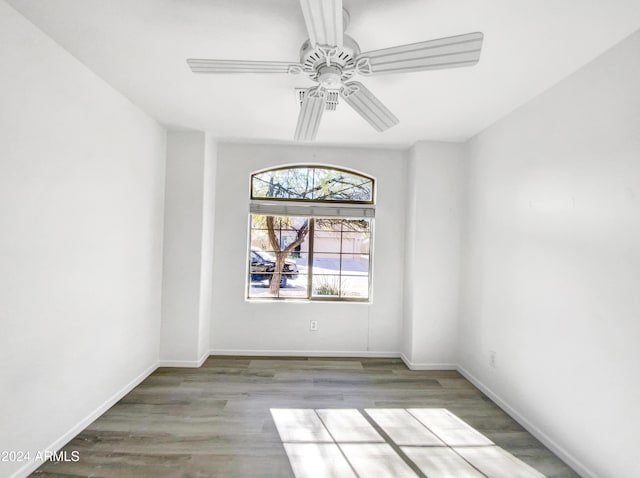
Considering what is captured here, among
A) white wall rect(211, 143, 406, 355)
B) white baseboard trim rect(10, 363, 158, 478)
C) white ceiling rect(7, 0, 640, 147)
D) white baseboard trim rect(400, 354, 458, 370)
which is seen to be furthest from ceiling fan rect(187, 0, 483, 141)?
white baseboard trim rect(400, 354, 458, 370)

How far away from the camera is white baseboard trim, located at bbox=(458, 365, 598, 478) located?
184 centimetres

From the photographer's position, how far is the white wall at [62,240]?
62.9 inches

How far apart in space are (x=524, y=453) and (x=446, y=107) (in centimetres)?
255

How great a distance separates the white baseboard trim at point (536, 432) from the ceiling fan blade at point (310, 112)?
2653 mm

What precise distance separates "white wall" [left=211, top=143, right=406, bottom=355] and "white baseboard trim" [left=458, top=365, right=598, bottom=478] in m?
1.04

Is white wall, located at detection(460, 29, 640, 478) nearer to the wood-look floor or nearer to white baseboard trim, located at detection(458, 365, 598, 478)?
white baseboard trim, located at detection(458, 365, 598, 478)

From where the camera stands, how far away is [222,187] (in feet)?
11.7

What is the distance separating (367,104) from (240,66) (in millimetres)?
744

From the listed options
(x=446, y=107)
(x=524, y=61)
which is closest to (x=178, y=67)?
(x=446, y=107)

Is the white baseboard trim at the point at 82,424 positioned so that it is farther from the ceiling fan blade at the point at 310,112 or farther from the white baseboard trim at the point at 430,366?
the white baseboard trim at the point at 430,366

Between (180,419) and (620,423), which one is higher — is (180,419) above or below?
below

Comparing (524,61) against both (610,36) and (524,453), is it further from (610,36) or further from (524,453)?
(524,453)

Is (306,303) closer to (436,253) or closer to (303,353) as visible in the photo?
(303,353)

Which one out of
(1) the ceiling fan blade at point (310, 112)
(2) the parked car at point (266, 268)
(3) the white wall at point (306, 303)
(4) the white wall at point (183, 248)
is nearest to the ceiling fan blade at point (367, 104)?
(1) the ceiling fan blade at point (310, 112)
